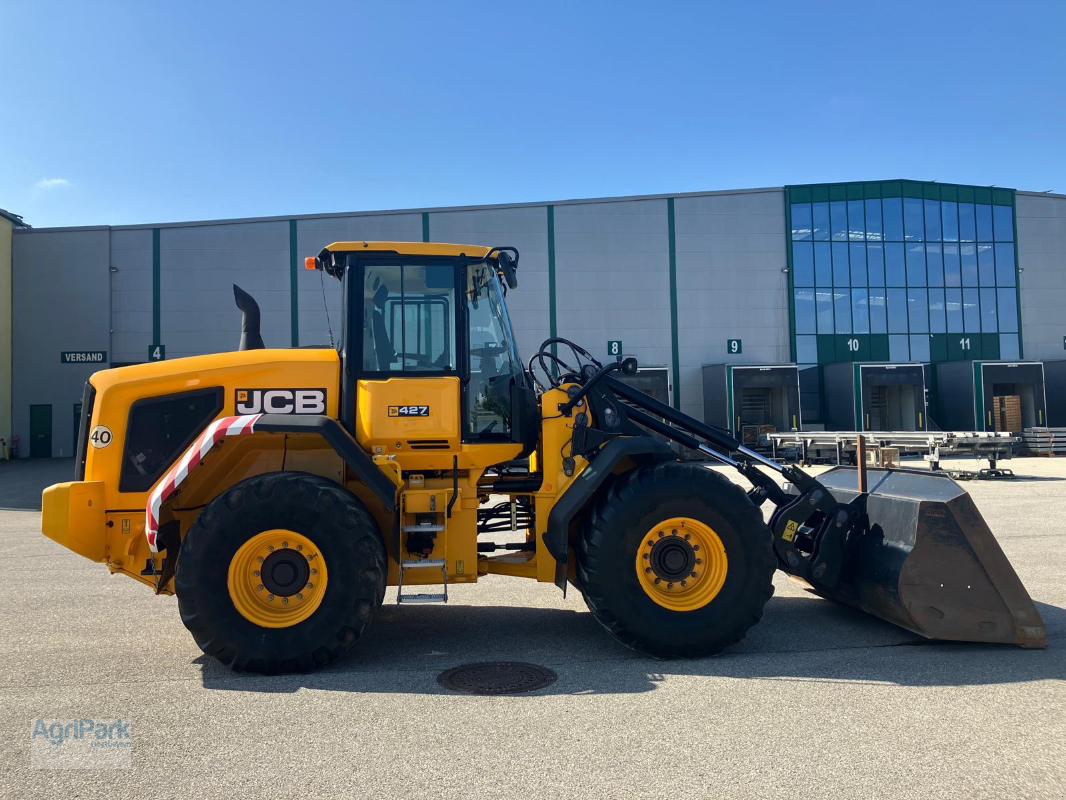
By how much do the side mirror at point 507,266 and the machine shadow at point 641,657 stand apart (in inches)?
112

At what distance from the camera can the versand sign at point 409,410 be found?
18.3 ft

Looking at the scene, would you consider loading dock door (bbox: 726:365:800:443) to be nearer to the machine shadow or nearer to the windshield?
the machine shadow

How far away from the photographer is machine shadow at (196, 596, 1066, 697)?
4902 millimetres

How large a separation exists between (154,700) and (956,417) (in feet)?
110

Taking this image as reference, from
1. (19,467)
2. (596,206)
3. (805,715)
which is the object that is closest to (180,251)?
(19,467)

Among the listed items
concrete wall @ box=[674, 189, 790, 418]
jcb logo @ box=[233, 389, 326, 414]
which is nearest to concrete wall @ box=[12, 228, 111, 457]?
concrete wall @ box=[674, 189, 790, 418]

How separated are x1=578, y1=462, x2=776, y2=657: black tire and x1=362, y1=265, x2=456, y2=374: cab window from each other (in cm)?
169

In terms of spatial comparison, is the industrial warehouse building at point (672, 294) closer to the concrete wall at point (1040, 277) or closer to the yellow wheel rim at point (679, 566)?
the concrete wall at point (1040, 277)

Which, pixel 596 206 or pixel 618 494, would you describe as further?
pixel 596 206

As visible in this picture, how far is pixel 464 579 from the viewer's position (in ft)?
18.5

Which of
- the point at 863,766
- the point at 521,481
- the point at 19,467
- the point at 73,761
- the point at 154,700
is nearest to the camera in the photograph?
the point at 863,766

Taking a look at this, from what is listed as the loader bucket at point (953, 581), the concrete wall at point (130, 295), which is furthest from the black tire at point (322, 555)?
the concrete wall at point (130, 295)

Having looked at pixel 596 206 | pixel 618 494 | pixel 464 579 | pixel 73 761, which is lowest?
pixel 73 761

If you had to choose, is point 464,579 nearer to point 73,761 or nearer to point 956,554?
point 73,761
